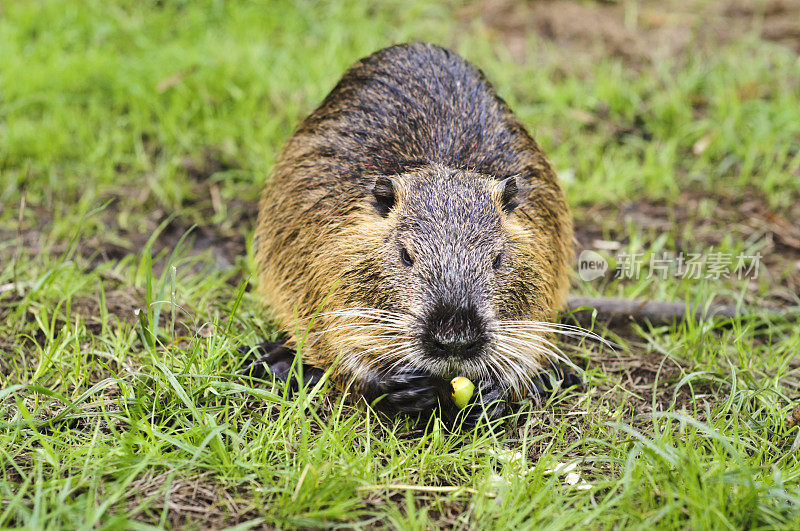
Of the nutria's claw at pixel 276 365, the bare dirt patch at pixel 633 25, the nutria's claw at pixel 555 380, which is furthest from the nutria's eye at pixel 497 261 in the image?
the bare dirt patch at pixel 633 25

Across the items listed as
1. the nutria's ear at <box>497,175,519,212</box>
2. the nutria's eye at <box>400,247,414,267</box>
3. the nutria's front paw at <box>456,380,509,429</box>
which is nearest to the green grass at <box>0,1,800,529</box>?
the nutria's front paw at <box>456,380,509,429</box>

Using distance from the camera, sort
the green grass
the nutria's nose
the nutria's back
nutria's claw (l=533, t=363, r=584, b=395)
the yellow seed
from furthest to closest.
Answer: nutria's claw (l=533, t=363, r=584, b=395), the yellow seed, the nutria's back, the nutria's nose, the green grass

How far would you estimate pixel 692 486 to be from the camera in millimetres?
2113

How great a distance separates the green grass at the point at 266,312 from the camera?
222 centimetres

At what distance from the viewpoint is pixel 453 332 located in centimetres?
240

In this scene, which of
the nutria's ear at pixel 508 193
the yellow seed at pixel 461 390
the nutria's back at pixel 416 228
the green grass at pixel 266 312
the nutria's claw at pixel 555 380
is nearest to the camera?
the green grass at pixel 266 312

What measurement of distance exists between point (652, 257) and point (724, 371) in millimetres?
977

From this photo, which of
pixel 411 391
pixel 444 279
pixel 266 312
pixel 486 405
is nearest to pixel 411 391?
pixel 411 391

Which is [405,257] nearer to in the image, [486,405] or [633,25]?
[486,405]

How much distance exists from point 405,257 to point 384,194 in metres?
0.25

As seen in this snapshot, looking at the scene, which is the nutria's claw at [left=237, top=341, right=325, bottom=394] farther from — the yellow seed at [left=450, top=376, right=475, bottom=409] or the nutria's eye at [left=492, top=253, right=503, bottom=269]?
the nutria's eye at [left=492, top=253, right=503, bottom=269]

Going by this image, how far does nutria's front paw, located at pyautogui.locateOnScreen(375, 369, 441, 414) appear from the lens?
2.63 m

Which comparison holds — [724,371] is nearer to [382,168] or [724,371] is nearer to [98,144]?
[382,168]

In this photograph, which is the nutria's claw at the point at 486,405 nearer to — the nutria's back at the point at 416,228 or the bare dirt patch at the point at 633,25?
the nutria's back at the point at 416,228
